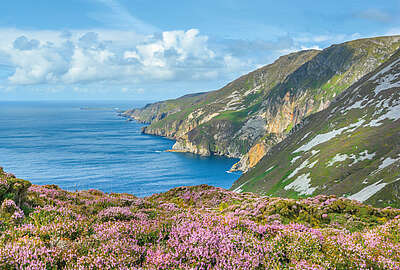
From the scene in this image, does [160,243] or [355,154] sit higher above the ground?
[160,243]

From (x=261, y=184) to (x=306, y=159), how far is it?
16.1m

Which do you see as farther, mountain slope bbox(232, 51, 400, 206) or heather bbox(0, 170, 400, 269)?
mountain slope bbox(232, 51, 400, 206)

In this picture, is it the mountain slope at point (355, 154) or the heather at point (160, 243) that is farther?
the mountain slope at point (355, 154)

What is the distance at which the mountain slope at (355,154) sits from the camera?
47.9 metres

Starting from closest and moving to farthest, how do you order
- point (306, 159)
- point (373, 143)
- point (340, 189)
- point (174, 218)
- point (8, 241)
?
point (8, 241)
point (174, 218)
point (340, 189)
point (373, 143)
point (306, 159)

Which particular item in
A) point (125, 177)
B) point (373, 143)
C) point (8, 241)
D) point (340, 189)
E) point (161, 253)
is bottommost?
point (125, 177)

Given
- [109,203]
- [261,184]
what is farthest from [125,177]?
[109,203]

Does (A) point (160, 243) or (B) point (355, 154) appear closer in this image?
(A) point (160, 243)

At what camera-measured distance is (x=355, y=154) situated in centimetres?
6656

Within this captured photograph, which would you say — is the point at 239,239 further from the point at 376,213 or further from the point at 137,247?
the point at 376,213

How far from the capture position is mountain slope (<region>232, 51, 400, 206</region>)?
4794 cm

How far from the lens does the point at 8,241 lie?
793 centimetres

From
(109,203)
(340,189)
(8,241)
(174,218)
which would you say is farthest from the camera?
(340,189)

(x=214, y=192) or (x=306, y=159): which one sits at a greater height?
(x=214, y=192)
